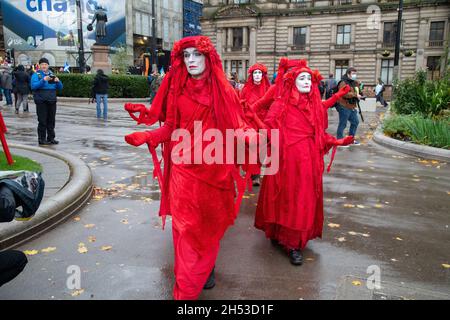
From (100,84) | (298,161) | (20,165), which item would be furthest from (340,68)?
(298,161)

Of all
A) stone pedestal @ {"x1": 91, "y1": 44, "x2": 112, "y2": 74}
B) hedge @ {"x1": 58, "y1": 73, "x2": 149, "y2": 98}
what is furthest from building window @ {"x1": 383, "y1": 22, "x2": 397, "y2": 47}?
stone pedestal @ {"x1": 91, "y1": 44, "x2": 112, "y2": 74}

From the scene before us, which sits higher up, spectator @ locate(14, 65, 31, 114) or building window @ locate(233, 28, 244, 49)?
building window @ locate(233, 28, 244, 49)

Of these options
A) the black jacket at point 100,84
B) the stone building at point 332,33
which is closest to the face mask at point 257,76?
the black jacket at point 100,84

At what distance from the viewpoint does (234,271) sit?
4.20 meters

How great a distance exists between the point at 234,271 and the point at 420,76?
1352 centimetres

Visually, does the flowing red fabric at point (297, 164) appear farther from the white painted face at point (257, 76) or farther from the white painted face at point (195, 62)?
the white painted face at point (257, 76)

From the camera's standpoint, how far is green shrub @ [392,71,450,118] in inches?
519

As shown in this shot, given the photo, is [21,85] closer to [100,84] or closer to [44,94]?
[100,84]

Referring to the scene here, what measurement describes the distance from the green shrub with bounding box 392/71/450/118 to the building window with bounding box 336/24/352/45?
3515cm

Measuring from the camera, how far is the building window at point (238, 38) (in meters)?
54.1

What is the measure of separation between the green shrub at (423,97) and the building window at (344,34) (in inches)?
1384

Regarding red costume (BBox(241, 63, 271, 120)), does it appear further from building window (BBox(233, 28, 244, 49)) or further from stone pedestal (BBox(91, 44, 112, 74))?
building window (BBox(233, 28, 244, 49))

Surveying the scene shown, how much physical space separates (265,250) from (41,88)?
752 centimetres
